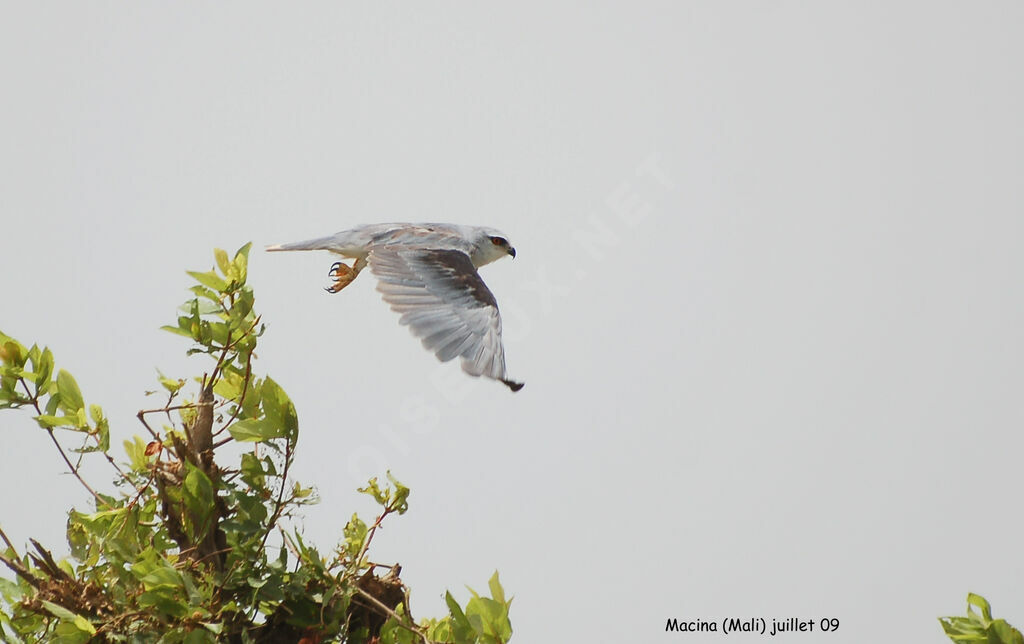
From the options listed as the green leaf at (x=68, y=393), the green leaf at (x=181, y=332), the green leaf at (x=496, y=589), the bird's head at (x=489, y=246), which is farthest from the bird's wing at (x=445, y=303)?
the green leaf at (x=68, y=393)

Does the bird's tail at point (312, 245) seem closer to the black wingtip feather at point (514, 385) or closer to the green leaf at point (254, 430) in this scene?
the black wingtip feather at point (514, 385)

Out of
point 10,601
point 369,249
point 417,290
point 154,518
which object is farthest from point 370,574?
point 369,249

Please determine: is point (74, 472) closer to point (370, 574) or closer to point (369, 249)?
point (370, 574)

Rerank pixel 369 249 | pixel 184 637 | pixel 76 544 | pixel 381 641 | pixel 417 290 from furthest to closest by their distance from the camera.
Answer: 1. pixel 369 249
2. pixel 417 290
3. pixel 76 544
4. pixel 381 641
5. pixel 184 637

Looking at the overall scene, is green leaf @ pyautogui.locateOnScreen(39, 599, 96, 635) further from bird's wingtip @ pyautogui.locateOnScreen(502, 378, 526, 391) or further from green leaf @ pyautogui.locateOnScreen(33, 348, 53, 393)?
bird's wingtip @ pyautogui.locateOnScreen(502, 378, 526, 391)

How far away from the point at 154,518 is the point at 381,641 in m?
0.50

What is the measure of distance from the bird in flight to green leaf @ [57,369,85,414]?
0.95 metres

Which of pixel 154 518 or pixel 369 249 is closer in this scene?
pixel 154 518

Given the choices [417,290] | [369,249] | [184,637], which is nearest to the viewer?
[184,637]

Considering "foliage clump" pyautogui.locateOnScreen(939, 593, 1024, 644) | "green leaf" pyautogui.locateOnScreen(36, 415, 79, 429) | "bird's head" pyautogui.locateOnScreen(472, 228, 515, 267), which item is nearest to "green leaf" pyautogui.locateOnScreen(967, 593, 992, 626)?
"foliage clump" pyautogui.locateOnScreen(939, 593, 1024, 644)

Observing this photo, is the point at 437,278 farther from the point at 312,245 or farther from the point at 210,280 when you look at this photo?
the point at 210,280

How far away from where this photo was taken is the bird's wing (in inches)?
107

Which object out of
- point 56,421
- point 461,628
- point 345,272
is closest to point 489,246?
point 345,272

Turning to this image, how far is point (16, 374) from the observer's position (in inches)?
69.7
